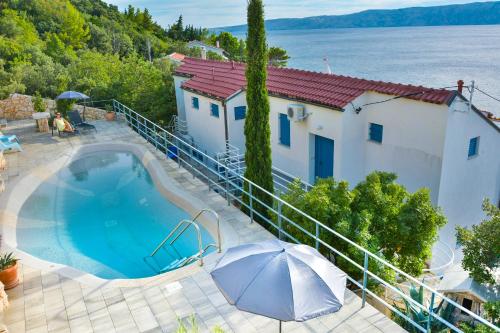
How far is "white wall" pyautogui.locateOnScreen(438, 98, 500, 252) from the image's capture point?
11.3m

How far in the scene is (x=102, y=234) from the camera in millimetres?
Result: 11375

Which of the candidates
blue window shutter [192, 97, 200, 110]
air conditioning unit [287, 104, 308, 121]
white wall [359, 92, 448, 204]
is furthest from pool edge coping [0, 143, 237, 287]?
white wall [359, 92, 448, 204]

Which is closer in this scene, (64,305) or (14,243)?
(64,305)

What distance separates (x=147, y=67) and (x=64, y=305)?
19.3 m

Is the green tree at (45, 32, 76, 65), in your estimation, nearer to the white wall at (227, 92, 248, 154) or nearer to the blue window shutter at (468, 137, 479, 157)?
the white wall at (227, 92, 248, 154)

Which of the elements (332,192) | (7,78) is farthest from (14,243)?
(7,78)

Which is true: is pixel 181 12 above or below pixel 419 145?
above

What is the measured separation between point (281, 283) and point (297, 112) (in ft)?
31.6

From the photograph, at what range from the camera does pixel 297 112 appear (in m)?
13.8

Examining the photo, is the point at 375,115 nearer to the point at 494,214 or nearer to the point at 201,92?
the point at 494,214

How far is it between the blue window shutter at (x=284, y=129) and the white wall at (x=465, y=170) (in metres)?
5.56

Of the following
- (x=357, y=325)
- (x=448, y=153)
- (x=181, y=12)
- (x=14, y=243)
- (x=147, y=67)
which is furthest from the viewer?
(x=181, y=12)

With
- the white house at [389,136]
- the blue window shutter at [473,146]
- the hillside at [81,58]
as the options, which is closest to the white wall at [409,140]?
the white house at [389,136]

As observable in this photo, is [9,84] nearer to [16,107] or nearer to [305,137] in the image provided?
[16,107]
